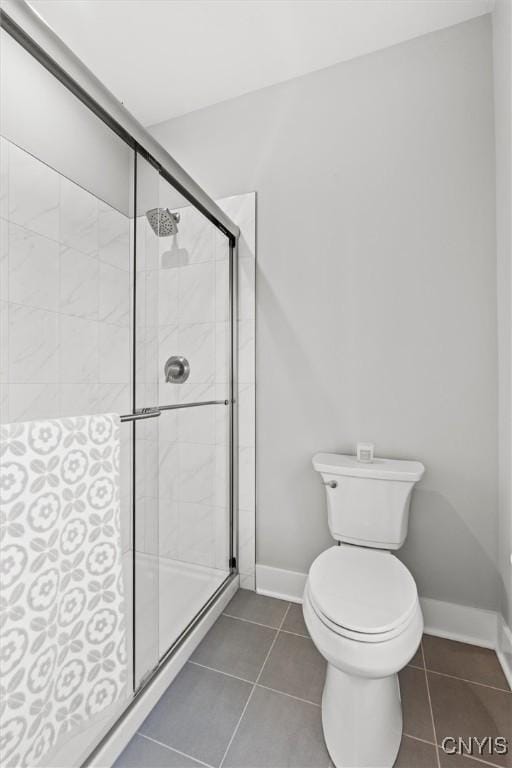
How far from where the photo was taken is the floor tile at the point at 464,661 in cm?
129

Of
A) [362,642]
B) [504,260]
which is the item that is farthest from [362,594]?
[504,260]

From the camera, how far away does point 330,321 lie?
5.47 feet

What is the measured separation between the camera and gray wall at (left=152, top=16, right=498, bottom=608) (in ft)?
4.78

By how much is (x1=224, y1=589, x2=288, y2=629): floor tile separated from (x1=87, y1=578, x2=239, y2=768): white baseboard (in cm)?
9

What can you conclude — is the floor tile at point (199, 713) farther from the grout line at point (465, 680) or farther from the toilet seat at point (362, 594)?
the grout line at point (465, 680)

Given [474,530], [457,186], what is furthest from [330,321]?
[474,530]

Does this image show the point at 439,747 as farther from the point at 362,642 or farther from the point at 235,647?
the point at 235,647

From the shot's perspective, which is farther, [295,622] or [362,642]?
[295,622]

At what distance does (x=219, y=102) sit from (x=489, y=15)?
1215 millimetres

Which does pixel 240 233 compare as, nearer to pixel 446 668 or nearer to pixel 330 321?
pixel 330 321

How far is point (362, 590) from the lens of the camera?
1.08 m

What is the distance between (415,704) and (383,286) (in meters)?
1.53

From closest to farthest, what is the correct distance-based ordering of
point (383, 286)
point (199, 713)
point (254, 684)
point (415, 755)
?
point (415, 755) → point (199, 713) → point (254, 684) → point (383, 286)

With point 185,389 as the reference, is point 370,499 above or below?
below
